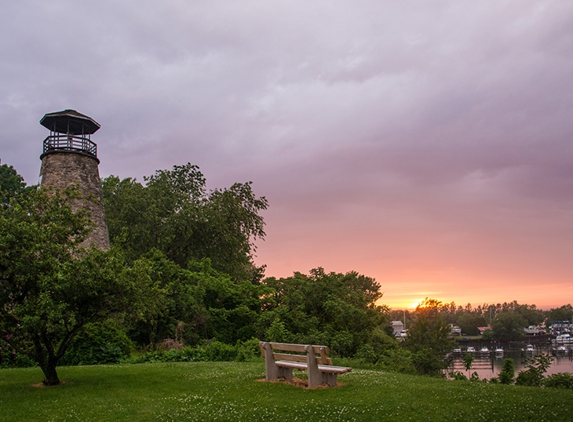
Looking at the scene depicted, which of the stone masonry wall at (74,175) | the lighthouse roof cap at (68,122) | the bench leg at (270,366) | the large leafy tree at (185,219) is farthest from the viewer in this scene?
the large leafy tree at (185,219)

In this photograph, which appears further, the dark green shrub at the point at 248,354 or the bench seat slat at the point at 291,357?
the dark green shrub at the point at 248,354

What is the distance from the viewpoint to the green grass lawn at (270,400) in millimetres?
7639

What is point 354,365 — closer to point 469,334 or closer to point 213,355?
point 213,355

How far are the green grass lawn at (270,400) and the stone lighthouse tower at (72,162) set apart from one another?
15931 mm

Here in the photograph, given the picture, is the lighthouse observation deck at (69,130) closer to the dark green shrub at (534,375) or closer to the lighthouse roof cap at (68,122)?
the lighthouse roof cap at (68,122)

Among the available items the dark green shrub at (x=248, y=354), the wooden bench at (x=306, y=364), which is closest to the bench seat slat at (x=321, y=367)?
the wooden bench at (x=306, y=364)

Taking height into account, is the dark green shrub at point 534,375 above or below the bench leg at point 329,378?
below

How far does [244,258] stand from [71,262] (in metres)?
27.5

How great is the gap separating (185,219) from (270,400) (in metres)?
27.3

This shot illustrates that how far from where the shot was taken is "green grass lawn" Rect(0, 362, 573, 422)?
7.64 m

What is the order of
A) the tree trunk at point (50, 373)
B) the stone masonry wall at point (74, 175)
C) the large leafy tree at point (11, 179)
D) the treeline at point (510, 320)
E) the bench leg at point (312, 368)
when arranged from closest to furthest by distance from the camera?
the bench leg at point (312, 368) < the tree trunk at point (50, 373) < the stone masonry wall at point (74, 175) < the large leafy tree at point (11, 179) < the treeline at point (510, 320)

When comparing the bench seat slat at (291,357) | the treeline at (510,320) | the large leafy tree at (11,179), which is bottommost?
the treeline at (510,320)

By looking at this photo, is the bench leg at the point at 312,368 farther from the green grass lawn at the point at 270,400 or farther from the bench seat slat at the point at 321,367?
the green grass lawn at the point at 270,400

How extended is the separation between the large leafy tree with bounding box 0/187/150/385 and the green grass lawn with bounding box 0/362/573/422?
1.46 meters
